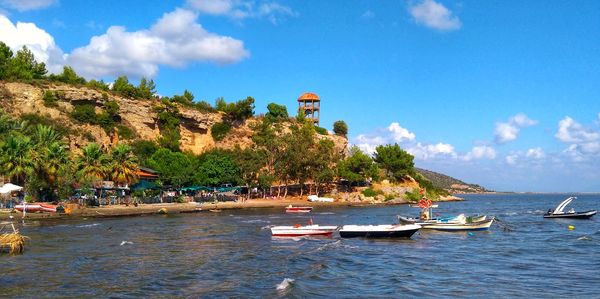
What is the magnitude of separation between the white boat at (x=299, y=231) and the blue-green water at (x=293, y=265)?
147 centimetres

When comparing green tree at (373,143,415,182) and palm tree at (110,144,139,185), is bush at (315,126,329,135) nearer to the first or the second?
green tree at (373,143,415,182)

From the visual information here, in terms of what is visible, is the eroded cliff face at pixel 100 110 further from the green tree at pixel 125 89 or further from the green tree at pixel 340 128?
the green tree at pixel 340 128

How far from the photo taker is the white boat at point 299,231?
38.3 metres

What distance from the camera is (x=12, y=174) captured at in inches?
2052

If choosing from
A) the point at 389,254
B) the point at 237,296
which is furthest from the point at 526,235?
the point at 237,296

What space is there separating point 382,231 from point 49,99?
7011 cm

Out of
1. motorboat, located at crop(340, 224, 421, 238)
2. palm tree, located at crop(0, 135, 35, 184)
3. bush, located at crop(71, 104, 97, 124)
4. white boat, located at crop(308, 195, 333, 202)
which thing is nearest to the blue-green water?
motorboat, located at crop(340, 224, 421, 238)

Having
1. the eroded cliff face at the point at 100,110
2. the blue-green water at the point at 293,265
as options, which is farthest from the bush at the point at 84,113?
the blue-green water at the point at 293,265

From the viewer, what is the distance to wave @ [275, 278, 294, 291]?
20.1m

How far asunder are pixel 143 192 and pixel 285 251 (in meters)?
44.7

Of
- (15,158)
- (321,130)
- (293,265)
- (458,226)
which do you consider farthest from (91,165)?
(321,130)

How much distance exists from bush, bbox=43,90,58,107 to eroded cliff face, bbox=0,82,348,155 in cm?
63

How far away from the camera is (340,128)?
13362cm

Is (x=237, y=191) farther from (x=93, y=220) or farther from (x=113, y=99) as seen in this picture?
(x=93, y=220)
